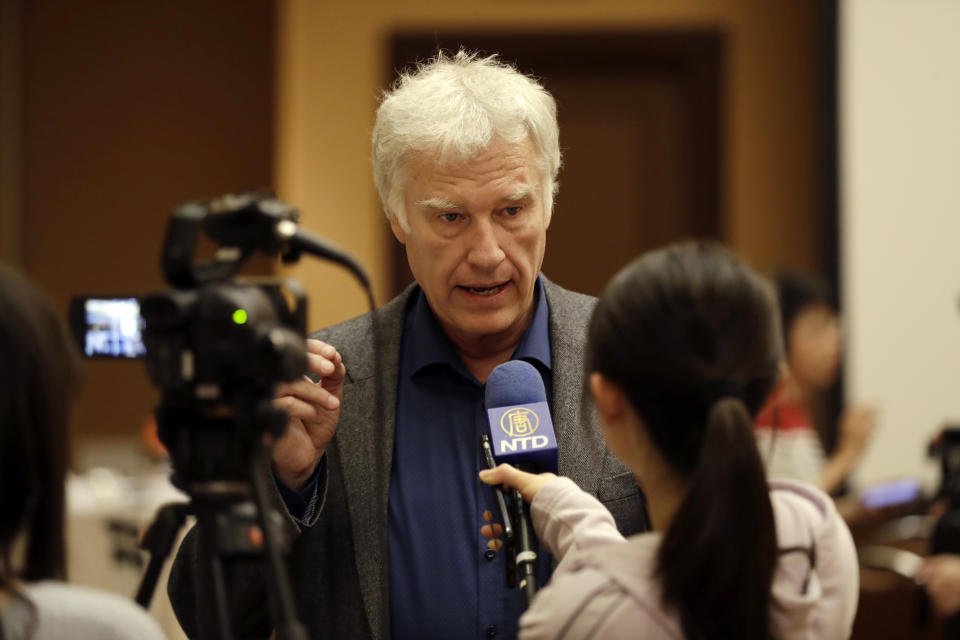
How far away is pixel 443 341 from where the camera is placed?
5.65ft

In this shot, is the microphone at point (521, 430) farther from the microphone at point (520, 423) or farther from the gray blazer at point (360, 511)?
the gray blazer at point (360, 511)

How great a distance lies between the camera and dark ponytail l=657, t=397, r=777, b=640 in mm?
1074

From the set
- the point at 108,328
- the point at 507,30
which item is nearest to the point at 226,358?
the point at 108,328

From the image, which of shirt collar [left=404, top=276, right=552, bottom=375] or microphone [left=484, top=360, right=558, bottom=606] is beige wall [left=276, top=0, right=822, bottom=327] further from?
microphone [left=484, top=360, right=558, bottom=606]

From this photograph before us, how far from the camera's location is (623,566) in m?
1.11

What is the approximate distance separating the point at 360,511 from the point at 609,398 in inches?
21.4

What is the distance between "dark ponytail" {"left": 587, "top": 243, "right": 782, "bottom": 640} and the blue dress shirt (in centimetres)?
46

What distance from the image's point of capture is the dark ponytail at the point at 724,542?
3.52 feet

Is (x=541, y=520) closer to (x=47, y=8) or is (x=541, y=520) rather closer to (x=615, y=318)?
(x=615, y=318)

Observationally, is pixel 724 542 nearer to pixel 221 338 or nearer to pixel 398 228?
pixel 221 338

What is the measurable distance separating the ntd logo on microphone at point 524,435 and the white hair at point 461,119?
433mm

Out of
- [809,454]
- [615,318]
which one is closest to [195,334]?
[615,318]

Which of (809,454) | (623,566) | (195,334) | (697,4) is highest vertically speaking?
(697,4)

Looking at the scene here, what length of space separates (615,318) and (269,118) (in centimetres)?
494
